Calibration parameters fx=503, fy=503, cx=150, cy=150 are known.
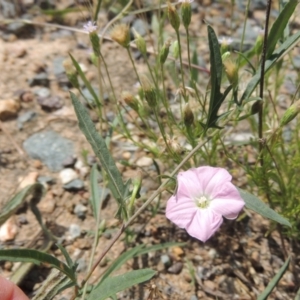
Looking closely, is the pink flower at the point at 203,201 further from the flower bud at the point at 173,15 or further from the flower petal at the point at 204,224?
the flower bud at the point at 173,15

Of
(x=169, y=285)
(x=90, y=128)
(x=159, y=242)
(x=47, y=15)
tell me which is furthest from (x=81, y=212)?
(x=47, y=15)

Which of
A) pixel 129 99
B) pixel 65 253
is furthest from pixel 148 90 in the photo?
pixel 65 253

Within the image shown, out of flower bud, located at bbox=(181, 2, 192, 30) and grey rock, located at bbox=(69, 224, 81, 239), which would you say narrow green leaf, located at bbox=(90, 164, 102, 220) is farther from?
flower bud, located at bbox=(181, 2, 192, 30)

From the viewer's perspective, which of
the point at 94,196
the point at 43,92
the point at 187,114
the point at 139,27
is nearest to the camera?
the point at 187,114

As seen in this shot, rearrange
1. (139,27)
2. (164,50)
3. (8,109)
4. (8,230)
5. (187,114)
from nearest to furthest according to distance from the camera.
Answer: (187,114), (164,50), (8,230), (8,109), (139,27)

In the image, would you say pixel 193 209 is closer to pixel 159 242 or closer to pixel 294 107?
pixel 294 107

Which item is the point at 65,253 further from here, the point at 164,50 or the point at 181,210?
the point at 164,50
